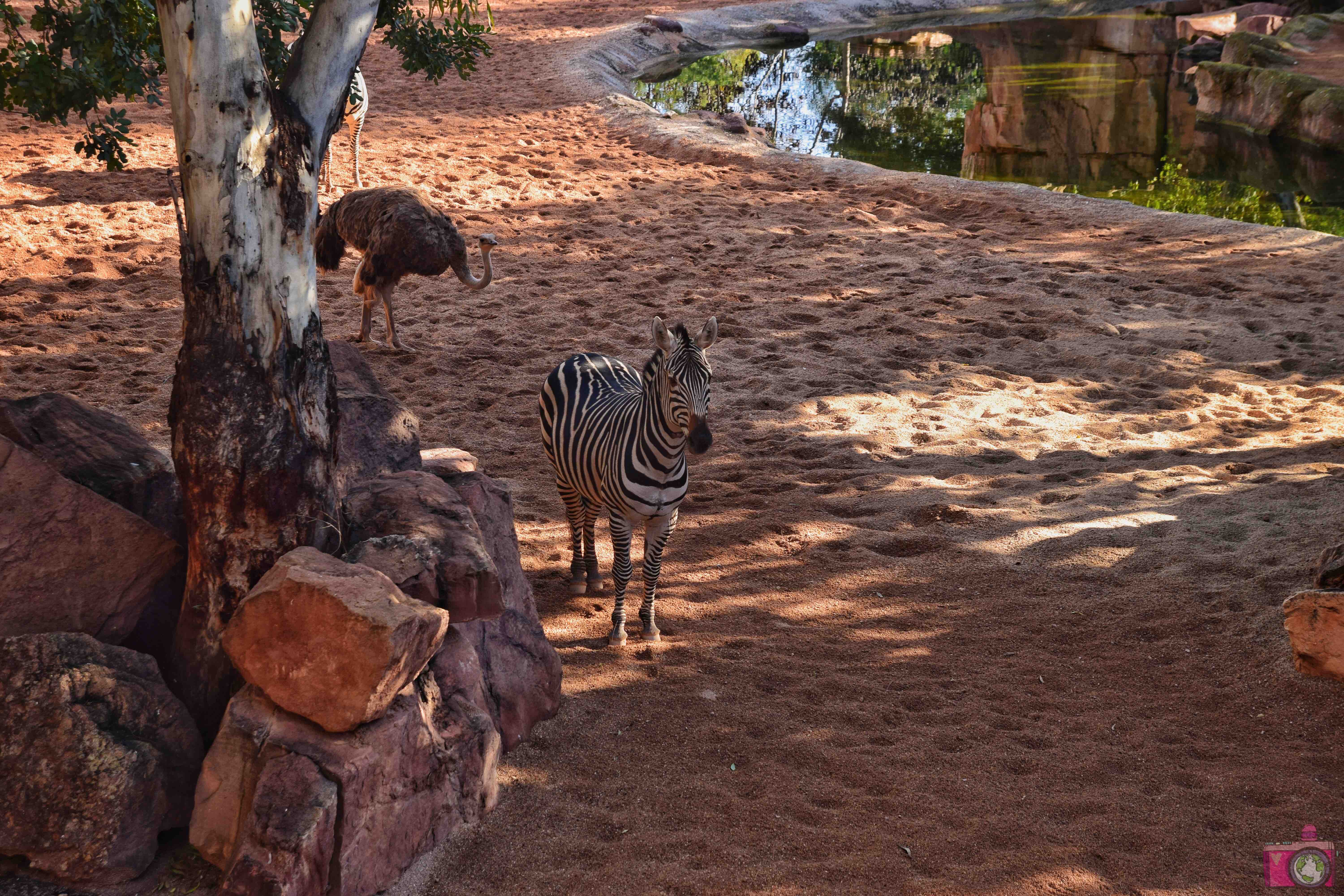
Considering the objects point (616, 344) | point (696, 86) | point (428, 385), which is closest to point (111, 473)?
point (428, 385)

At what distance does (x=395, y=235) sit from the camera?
7.80 meters

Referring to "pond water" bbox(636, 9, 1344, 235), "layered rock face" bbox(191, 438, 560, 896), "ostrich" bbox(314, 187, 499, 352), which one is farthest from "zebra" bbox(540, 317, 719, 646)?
"pond water" bbox(636, 9, 1344, 235)

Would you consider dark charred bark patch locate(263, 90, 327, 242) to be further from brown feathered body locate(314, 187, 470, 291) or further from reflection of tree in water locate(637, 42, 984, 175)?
reflection of tree in water locate(637, 42, 984, 175)

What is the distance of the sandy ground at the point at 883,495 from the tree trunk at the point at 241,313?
1.22 meters

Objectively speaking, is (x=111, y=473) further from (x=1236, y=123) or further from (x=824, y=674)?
(x=1236, y=123)

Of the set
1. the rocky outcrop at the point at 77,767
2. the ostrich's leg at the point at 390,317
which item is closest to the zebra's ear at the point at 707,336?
the rocky outcrop at the point at 77,767

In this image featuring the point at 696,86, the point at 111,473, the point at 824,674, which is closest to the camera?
the point at 111,473

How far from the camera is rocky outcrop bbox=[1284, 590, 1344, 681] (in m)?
4.10

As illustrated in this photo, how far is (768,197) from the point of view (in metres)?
12.8

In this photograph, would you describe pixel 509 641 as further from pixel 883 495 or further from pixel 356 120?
pixel 356 120

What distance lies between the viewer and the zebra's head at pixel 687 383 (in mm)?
4277

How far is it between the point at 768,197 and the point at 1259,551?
28.1ft

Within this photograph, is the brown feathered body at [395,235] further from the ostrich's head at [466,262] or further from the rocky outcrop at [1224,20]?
the rocky outcrop at [1224,20]

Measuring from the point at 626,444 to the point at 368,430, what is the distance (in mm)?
1135
